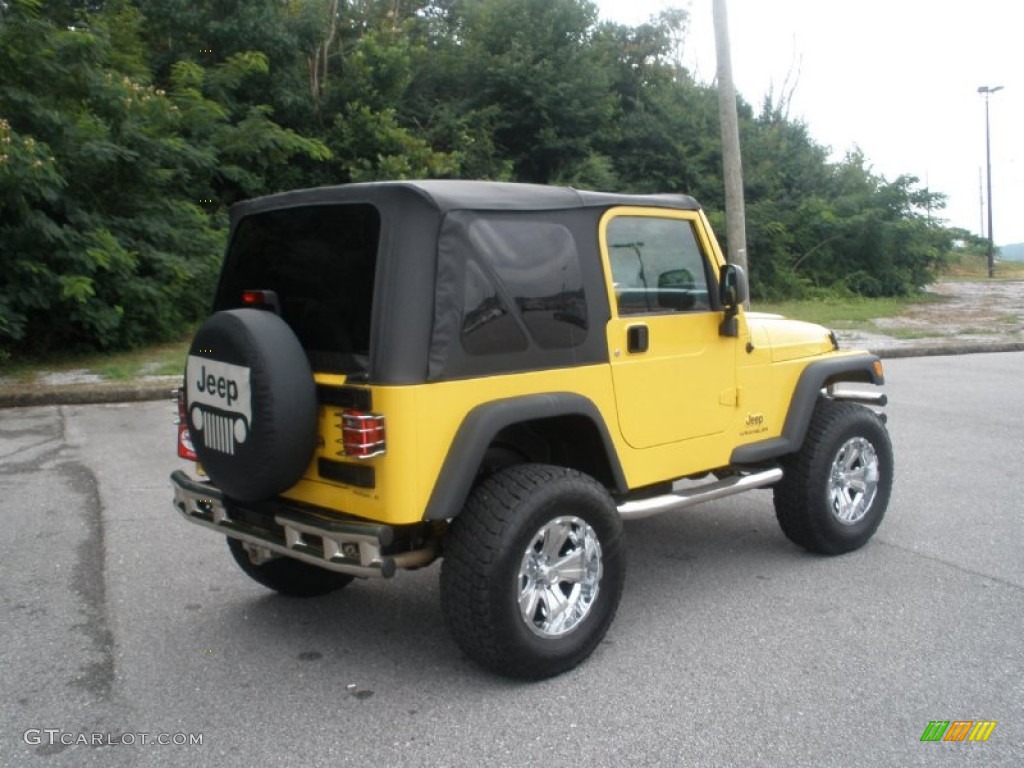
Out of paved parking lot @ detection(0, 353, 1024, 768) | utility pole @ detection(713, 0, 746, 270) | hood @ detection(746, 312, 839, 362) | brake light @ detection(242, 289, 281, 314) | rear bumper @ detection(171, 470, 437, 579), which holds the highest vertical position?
utility pole @ detection(713, 0, 746, 270)

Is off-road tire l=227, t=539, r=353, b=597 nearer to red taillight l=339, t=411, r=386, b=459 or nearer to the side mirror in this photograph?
red taillight l=339, t=411, r=386, b=459

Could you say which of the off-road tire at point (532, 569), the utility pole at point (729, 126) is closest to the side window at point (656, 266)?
the off-road tire at point (532, 569)

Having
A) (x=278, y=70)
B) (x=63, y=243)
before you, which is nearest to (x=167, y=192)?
(x=63, y=243)

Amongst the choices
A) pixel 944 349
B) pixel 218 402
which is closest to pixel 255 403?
pixel 218 402

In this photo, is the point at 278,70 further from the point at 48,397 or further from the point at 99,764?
the point at 99,764

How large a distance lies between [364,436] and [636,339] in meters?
1.45

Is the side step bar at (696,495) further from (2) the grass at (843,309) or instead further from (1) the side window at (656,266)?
(2) the grass at (843,309)

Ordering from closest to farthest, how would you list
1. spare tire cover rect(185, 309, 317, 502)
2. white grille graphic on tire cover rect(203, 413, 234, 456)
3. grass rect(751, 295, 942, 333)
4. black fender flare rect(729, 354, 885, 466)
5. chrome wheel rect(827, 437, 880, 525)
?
spare tire cover rect(185, 309, 317, 502) < white grille graphic on tire cover rect(203, 413, 234, 456) < black fender flare rect(729, 354, 885, 466) < chrome wheel rect(827, 437, 880, 525) < grass rect(751, 295, 942, 333)

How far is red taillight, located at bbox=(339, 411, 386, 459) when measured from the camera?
351 centimetres

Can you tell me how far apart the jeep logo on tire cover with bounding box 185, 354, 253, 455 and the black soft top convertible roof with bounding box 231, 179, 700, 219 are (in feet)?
2.65

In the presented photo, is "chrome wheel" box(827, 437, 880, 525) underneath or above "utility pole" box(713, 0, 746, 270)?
underneath

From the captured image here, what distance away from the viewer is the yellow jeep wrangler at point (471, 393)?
361 cm

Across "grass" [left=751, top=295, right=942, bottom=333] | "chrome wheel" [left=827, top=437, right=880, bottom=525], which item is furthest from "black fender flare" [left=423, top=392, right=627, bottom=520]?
"grass" [left=751, top=295, right=942, bottom=333]

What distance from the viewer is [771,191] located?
25.2 meters
